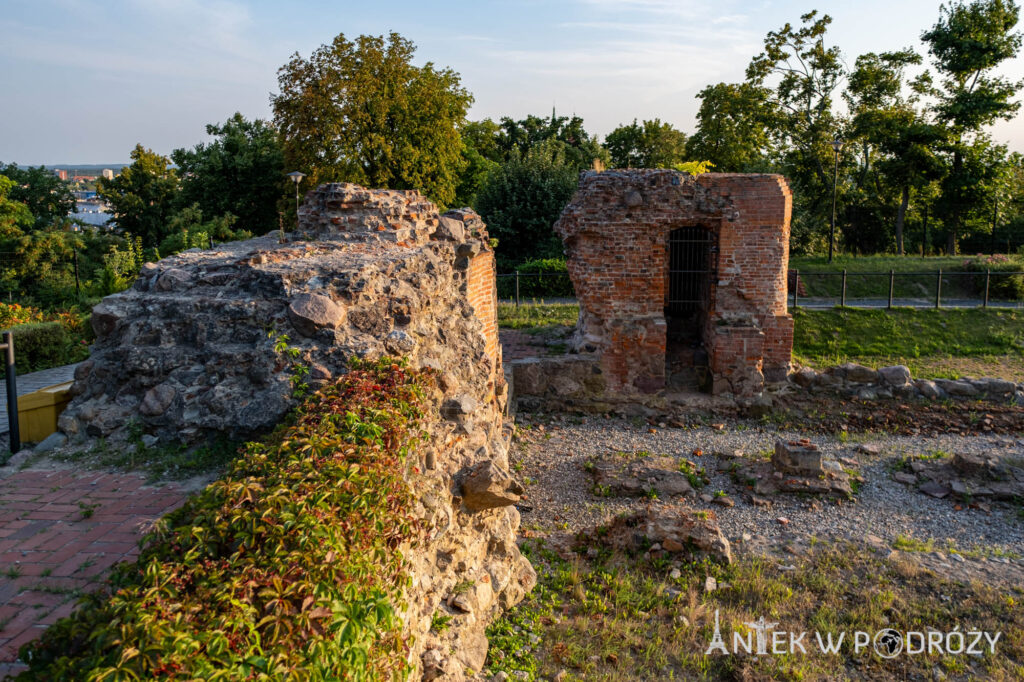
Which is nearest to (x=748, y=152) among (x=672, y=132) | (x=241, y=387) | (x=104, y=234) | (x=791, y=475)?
(x=672, y=132)

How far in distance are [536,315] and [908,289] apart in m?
11.6

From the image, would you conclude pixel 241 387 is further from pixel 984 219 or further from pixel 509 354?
pixel 984 219

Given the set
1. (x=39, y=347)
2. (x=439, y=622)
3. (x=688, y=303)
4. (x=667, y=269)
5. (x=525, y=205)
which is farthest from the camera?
(x=525, y=205)

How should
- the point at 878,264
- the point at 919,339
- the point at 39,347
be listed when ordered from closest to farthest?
the point at 39,347 < the point at 919,339 < the point at 878,264

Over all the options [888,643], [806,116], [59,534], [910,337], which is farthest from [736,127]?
[59,534]

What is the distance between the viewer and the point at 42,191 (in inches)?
1286

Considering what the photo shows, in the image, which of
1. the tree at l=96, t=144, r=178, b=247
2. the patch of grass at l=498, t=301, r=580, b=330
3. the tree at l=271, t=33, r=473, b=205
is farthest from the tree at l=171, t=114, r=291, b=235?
the patch of grass at l=498, t=301, r=580, b=330

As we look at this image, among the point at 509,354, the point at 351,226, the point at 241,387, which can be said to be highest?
the point at 351,226

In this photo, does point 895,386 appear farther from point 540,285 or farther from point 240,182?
point 240,182

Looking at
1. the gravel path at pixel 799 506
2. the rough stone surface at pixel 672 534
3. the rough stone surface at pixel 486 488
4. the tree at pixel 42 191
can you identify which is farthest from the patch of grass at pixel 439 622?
the tree at pixel 42 191

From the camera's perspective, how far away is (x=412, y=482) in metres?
3.83

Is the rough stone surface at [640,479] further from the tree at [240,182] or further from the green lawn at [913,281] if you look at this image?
the tree at [240,182]

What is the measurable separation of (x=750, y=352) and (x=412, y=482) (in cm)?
846

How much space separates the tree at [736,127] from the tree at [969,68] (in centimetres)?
691
